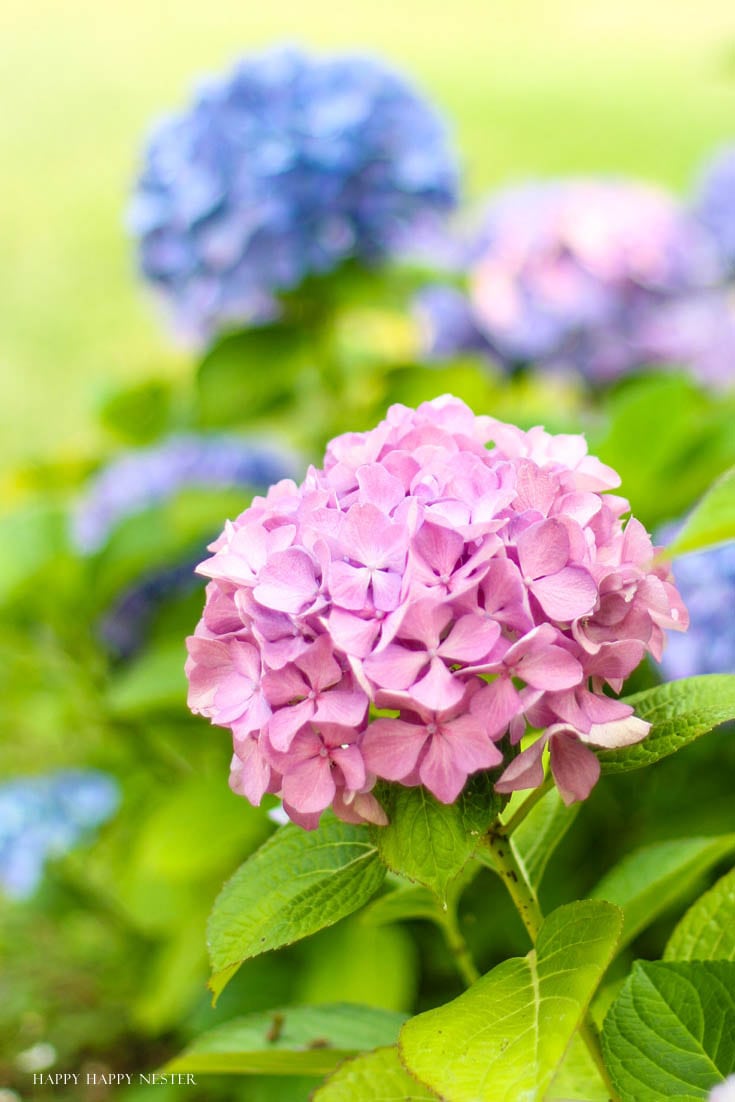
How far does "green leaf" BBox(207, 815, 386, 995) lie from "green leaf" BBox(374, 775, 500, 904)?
35 millimetres

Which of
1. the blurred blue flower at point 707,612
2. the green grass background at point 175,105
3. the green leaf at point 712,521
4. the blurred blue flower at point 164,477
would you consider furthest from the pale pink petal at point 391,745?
the green grass background at point 175,105

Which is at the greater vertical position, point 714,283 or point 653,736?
point 653,736

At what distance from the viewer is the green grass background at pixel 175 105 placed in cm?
442

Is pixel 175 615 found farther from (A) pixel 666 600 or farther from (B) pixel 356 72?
(A) pixel 666 600

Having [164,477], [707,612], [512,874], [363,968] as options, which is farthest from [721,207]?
[512,874]

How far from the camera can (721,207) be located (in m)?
1.83

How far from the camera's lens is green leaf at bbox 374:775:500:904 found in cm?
44

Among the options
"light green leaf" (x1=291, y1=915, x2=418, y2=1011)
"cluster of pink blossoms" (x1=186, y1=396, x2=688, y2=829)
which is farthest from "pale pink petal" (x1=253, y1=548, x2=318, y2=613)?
"light green leaf" (x1=291, y1=915, x2=418, y2=1011)

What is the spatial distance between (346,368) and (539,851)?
0.94 meters

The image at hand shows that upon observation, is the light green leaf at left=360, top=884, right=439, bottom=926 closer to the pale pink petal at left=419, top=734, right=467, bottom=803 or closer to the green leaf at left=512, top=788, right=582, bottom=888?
the green leaf at left=512, top=788, right=582, bottom=888

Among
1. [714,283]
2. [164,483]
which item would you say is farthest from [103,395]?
[714,283]

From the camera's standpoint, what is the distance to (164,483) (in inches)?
57.6

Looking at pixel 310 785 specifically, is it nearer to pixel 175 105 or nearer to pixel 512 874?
pixel 512 874

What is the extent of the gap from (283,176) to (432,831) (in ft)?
3.12
